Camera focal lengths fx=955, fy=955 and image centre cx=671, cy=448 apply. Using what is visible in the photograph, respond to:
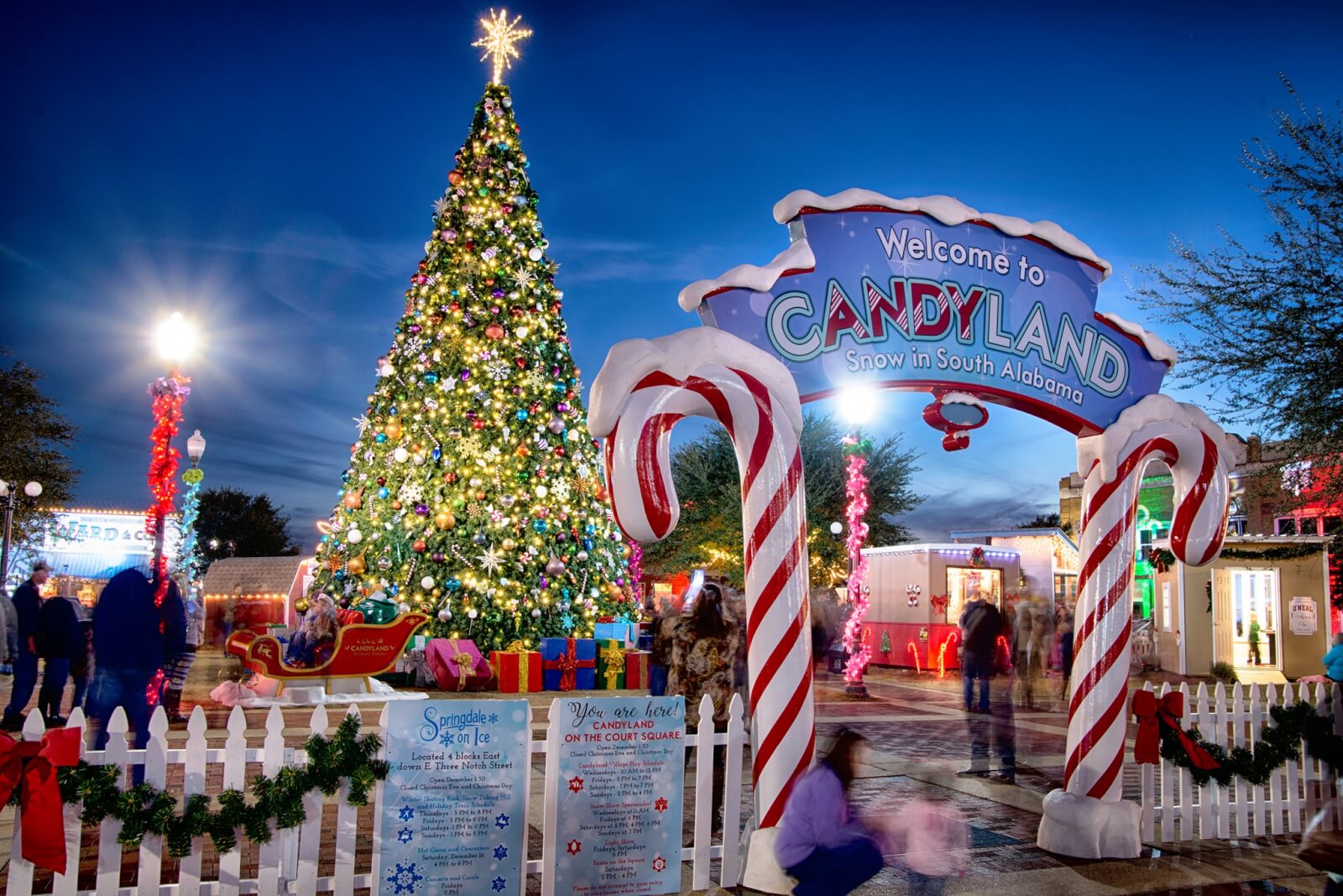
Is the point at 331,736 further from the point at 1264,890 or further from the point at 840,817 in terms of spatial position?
the point at 1264,890

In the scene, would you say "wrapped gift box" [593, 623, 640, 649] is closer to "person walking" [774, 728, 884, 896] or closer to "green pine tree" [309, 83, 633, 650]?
"green pine tree" [309, 83, 633, 650]

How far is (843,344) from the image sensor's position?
6289 mm

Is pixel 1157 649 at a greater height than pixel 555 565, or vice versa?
pixel 555 565

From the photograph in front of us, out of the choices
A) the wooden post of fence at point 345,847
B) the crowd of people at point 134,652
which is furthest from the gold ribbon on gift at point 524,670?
the wooden post of fence at point 345,847

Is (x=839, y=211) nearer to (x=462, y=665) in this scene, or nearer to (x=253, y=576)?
(x=462, y=665)

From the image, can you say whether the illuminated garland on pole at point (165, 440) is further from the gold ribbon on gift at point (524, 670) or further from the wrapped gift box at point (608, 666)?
the wrapped gift box at point (608, 666)

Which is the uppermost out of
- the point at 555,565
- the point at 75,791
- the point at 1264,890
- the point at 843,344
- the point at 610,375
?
the point at 843,344

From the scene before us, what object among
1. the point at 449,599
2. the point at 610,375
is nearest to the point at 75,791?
the point at 610,375

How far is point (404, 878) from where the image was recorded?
493 cm

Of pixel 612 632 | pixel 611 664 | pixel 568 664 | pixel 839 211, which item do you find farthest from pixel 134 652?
pixel 612 632

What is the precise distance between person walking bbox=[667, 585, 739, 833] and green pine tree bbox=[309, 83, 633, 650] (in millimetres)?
8331

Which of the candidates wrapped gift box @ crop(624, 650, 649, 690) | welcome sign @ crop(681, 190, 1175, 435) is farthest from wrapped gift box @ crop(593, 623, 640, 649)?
welcome sign @ crop(681, 190, 1175, 435)

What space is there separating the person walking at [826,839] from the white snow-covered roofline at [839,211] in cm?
297

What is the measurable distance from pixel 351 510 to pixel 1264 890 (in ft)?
42.9
